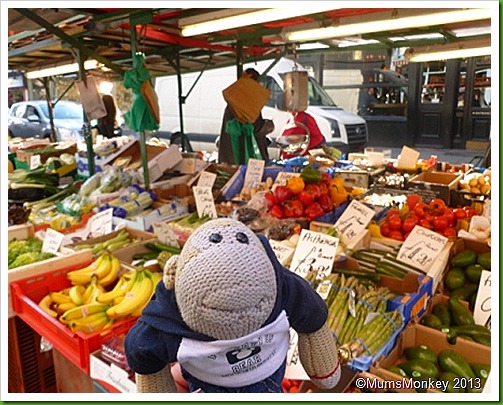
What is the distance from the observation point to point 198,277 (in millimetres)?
973

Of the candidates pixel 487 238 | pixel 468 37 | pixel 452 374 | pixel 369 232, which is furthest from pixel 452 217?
pixel 468 37

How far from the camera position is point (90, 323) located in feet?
6.59

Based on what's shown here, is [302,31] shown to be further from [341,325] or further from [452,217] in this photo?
[341,325]

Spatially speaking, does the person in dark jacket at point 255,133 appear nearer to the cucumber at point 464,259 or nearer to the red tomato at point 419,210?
the red tomato at point 419,210

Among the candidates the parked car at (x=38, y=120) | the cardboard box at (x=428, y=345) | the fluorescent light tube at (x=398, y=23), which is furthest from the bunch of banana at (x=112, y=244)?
the parked car at (x=38, y=120)

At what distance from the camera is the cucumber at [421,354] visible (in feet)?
6.06

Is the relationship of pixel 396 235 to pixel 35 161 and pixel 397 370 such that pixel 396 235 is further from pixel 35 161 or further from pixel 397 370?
pixel 35 161

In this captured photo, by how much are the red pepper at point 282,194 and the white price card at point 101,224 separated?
125 cm

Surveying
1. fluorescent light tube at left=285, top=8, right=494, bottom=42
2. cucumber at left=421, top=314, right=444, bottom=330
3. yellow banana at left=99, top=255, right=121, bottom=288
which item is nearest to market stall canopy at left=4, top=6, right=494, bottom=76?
fluorescent light tube at left=285, top=8, right=494, bottom=42

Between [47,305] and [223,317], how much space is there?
1630 mm

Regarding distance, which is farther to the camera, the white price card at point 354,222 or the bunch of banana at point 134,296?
the white price card at point 354,222

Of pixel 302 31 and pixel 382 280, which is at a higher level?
pixel 302 31

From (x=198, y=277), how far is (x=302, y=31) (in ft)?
11.9

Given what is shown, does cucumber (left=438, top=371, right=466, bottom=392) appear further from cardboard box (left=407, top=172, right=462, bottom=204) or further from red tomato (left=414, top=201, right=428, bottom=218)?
cardboard box (left=407, top=172, right=462, bottom=204)
